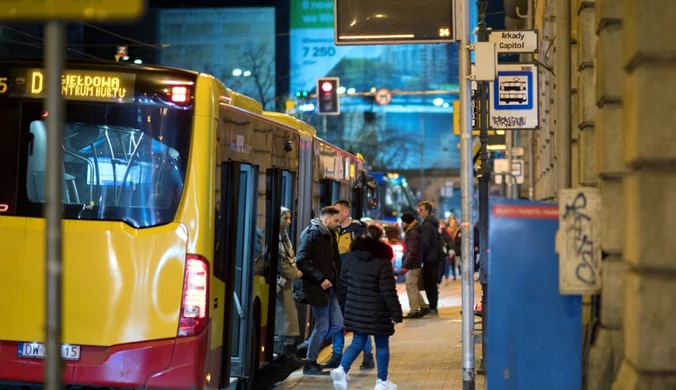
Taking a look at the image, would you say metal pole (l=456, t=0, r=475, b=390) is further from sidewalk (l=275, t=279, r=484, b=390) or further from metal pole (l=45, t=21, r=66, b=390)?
metal pole (l=45, t=21, r=66, b=390)

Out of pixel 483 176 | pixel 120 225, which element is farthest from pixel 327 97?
pixel 120 225

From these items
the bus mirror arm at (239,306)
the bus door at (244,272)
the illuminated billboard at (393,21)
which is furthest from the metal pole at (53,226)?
the bus mirror arm at (239,306)

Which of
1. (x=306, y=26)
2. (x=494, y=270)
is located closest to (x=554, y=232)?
(x=494, y=270)

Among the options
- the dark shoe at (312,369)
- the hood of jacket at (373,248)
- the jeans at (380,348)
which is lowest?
the dark shoe at (312,369)

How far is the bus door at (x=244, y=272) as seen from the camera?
10531 mm

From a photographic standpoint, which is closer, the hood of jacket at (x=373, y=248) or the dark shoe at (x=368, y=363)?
the hood of jacket at (x=373, y=248)

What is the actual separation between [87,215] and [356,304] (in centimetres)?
328

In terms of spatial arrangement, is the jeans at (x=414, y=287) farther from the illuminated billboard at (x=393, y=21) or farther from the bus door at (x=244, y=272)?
the illuminated billboard at (x=393, y=21)

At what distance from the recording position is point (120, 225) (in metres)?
8.70

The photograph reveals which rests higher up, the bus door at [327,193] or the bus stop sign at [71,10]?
the bus stop sign at [71,10]

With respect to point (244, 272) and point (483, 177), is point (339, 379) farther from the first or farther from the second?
point (483, 177)

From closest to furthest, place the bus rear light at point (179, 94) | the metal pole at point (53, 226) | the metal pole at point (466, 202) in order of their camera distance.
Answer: the metal pole at point (53, 226) < the bus rear light at point (179, 94) < the metal pole at point (466, 202)

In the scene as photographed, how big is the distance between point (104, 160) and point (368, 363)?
17.9ft

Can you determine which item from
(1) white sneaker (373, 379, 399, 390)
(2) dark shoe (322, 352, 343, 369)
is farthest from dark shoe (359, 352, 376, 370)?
(1) white sneaker (373, 379, 399, 390)
